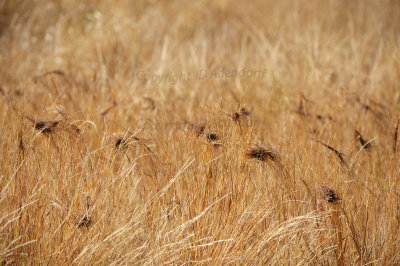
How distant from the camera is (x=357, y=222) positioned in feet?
5.31

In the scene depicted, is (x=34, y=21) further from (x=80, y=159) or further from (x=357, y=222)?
(x=357, y=222)

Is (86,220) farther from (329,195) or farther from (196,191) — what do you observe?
(329,195)

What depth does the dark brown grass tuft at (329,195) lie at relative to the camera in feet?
4.72

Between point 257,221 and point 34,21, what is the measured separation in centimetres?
430

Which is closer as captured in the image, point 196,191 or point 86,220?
point 86,220

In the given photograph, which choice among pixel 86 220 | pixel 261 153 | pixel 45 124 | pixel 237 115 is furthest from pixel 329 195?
pixel 45 124

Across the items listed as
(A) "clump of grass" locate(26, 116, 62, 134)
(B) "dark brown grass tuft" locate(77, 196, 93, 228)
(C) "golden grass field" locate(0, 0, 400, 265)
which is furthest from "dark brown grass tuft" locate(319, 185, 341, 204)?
(A) "clump of grass" locate(26, 116, 62, 134)

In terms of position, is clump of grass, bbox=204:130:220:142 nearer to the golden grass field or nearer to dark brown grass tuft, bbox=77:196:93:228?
the golden grass field

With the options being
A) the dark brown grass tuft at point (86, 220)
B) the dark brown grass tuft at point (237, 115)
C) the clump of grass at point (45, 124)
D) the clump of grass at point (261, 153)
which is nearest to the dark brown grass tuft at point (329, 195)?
the clump of grass at point (261, 153)

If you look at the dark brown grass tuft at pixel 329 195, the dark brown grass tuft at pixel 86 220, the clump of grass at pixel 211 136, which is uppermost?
the clump of grass at pixel 211 136

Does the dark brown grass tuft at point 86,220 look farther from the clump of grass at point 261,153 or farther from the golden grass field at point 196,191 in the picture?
the clump of grass at point 261,153

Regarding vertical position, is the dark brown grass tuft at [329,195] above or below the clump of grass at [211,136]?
below

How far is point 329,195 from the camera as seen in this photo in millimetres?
1438

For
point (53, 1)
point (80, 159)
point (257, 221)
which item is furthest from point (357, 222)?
point (53, 1)
